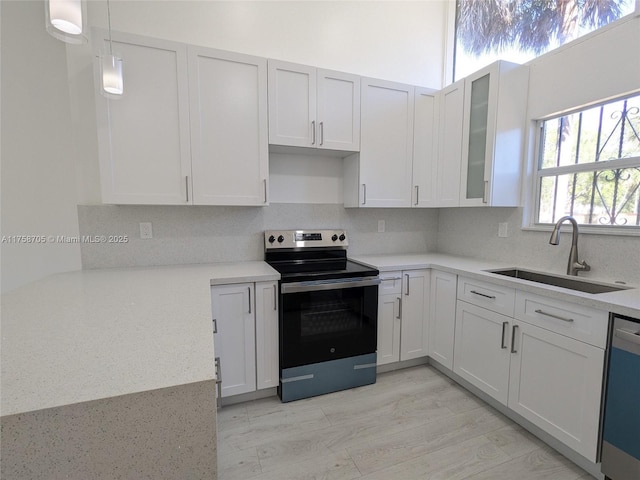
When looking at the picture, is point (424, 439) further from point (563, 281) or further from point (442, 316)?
point (563, 281)

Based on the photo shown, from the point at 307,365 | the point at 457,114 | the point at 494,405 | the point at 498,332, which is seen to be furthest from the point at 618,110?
the point at 307,365

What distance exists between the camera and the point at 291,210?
2629 millimetres

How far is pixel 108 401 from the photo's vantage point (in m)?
0.61

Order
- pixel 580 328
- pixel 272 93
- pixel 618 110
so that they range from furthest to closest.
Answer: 1. pixel 272 93
2. pixel 618 110
3. pixel 580 328

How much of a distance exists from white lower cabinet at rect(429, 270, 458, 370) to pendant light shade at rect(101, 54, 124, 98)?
7.76 feet

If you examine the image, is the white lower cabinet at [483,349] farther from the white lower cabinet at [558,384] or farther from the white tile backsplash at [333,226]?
the white tile backsplash at [333,226]

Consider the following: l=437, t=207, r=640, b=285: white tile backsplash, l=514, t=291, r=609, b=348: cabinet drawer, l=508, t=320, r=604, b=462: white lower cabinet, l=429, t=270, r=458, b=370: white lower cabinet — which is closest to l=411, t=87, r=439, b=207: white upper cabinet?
l=437, t=207, r=640, b=285: white tile backsplash

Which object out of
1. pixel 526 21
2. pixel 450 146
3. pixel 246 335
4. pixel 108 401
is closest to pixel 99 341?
pixel 108 401

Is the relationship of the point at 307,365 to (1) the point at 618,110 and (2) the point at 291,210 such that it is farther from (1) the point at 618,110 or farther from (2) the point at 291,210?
(1) the point at 618,110

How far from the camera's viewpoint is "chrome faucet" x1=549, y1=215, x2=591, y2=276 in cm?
188

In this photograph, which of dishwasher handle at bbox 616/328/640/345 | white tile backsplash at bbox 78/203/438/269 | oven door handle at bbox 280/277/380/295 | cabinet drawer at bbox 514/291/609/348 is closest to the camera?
dishwasher handle at bbox 616/328/640/345

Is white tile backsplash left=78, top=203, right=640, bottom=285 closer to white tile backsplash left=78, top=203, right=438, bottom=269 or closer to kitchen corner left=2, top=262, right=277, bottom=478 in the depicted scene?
white tile backsplash left=78, top=203, right=438, bottom=269

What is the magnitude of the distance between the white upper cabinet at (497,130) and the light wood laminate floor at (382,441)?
1503mm

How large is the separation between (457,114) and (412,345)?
76.3 inches
